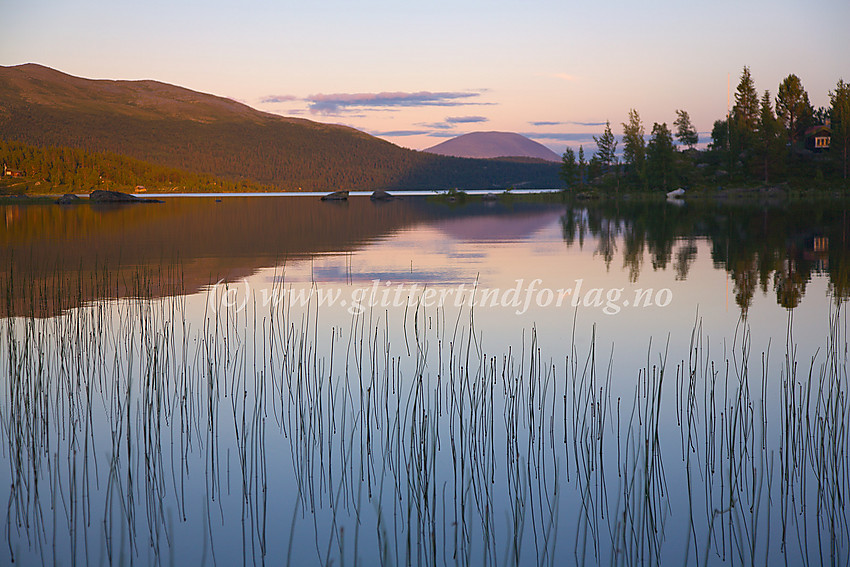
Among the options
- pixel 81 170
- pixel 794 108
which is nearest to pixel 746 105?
pixel 794 108

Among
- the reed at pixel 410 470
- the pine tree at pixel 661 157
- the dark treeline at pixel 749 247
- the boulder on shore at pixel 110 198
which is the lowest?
the reed at pixel 410 470

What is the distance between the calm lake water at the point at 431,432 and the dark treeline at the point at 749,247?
4.16 feet

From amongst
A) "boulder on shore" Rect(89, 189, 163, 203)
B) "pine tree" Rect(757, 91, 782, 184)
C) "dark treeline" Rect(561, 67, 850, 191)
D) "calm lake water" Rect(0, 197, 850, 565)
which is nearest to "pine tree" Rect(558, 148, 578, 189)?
"dark treeline" Rect(561, 67, 850, 191)

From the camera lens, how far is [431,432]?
639 centimetres

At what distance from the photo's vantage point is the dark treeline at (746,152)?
76750 millimetres

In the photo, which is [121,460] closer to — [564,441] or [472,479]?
[472,479]

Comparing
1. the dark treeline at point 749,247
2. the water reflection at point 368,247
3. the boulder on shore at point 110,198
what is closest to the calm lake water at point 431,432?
the dark treeline at point 749,247

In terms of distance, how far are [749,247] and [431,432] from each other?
63.3 feet

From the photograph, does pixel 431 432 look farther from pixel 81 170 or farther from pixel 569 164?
pixel 81 170

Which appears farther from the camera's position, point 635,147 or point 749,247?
point 635,147

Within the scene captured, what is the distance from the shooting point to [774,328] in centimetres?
1073

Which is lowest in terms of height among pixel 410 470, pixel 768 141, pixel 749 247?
pixel 410 470

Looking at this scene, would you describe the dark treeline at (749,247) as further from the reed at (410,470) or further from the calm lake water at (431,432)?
the reed at (410,470)

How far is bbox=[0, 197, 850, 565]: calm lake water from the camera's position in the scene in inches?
187
